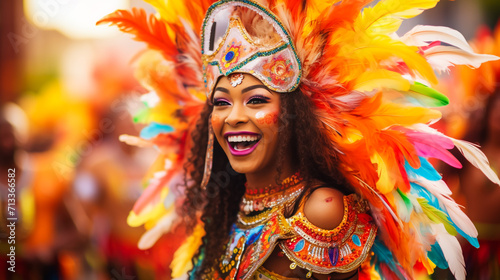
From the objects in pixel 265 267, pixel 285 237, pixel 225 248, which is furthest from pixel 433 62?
pixel 225 248

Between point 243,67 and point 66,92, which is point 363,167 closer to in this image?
point 243,67

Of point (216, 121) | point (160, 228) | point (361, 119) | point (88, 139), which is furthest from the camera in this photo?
point (88, 139)

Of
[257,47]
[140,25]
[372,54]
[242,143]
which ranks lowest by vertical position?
[242,143]

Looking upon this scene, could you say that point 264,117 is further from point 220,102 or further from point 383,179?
point 383,179

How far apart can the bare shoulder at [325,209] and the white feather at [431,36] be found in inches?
24.3

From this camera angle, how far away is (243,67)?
1919 millimetres

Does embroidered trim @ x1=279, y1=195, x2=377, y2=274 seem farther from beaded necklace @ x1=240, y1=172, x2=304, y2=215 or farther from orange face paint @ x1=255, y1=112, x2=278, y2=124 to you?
orange face paint @ x1=255, y1=112, x2=278, y2=124

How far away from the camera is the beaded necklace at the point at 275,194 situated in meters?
1.99

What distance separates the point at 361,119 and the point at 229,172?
693 millimetres

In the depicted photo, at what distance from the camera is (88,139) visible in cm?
423

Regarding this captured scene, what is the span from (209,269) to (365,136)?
88 centimetres

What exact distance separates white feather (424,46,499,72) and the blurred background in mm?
1423

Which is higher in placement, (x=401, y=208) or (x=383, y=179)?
(x=383, y=179)

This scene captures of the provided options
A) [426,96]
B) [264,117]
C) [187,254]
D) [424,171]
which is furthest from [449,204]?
[187,254]
